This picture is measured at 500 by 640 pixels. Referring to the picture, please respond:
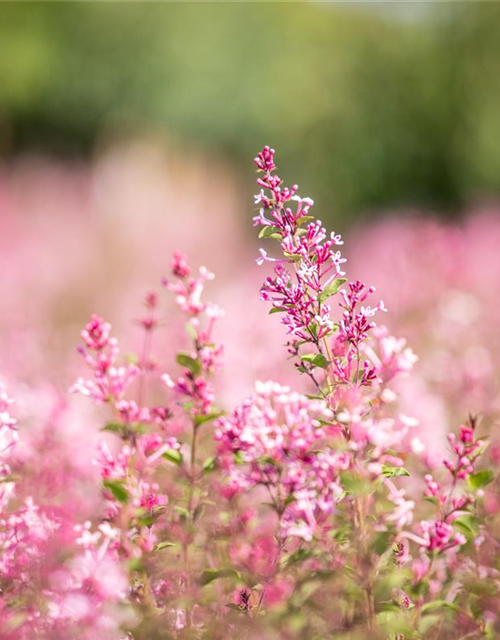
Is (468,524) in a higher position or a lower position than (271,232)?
lower

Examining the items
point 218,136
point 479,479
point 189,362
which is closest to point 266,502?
point 189,362

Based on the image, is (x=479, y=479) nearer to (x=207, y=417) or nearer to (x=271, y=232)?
(x=207, y=417)

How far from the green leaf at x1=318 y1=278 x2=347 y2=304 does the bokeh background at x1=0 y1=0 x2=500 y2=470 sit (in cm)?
419

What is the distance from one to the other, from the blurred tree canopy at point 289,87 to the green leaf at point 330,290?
17025 mm

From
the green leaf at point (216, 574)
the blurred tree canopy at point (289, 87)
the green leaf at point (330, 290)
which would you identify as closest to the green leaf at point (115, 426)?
the green leaf at point (216, 574)

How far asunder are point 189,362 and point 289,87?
19950 mm

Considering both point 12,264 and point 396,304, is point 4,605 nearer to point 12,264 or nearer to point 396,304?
point 396,304

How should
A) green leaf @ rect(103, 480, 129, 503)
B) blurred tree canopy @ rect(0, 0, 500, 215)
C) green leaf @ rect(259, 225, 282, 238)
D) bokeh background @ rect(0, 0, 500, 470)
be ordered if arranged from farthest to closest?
blurred tree canopy @ rect(0, 0, 500, 215), bokeh background @ rect(0, 0, 500, 470), green leaf @ rect(259, 225, 282, 238), green leaf @ rect(103, 480, 129, 503)

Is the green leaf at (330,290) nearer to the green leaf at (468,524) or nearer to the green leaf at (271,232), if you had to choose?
the green leaf at (271,232)

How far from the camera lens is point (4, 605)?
209 cm

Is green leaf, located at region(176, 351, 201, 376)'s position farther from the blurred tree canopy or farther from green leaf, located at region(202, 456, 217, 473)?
the blurred tree canopy

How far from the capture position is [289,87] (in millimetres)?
21203

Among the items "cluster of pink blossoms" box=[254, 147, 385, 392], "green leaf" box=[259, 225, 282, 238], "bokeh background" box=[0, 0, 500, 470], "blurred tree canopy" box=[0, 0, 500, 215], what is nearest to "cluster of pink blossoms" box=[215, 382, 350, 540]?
"cluster of pink blossoms" box=[254, 147, 385, 392]

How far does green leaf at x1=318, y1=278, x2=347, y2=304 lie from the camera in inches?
80.4
